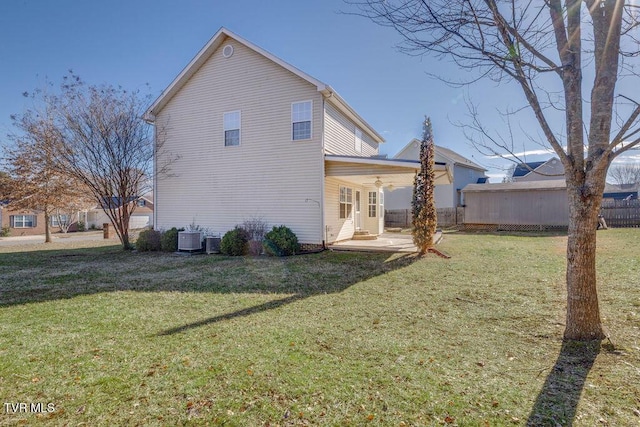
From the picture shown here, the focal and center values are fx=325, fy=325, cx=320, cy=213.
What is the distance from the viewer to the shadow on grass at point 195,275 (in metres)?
6.39

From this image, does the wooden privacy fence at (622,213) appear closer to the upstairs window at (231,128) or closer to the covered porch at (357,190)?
the covered porch at (357,190)

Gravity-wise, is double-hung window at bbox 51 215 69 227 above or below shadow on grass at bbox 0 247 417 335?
above

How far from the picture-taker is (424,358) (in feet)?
11.4

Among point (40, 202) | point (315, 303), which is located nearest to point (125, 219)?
point (40, 202)

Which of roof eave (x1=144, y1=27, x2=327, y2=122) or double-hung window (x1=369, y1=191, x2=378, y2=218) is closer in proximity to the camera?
roof eave (x1=144, y1=27, x2=327, y2=122)

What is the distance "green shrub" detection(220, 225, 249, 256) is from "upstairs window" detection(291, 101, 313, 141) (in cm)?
404

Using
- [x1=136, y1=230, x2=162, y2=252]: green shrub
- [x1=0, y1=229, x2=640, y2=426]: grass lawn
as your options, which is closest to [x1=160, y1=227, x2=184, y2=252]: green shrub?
[x1=136, y1=230, x2=162, y2=252]: green shrub

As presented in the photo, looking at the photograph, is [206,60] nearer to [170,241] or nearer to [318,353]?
[170,241]

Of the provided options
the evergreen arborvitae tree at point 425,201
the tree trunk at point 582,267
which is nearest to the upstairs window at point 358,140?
the evergreen arborvitae tree at point 425,201

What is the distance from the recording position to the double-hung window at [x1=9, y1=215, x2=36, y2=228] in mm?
29758

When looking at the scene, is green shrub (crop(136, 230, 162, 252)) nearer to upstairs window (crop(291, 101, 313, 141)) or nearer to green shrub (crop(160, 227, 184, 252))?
green shrub (crop(160, 227, 184, 252))

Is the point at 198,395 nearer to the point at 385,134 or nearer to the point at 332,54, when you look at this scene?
the point at 332,54

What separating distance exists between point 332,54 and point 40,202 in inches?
774

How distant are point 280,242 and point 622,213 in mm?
21310
